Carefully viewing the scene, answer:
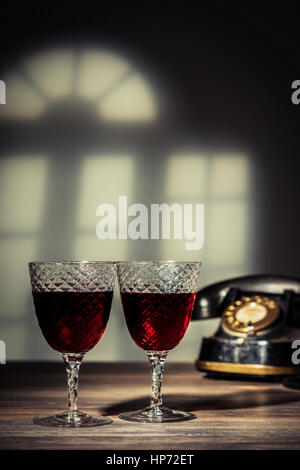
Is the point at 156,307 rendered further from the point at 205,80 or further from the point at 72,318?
the point at 205,80

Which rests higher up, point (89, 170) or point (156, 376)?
point (89, 170)

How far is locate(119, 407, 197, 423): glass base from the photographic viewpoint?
0.69 metres

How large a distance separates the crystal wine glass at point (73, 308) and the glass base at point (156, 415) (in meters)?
0.03

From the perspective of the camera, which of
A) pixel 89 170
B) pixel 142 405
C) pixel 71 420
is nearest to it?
pixel 71 420

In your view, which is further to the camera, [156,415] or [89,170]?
[89,170]

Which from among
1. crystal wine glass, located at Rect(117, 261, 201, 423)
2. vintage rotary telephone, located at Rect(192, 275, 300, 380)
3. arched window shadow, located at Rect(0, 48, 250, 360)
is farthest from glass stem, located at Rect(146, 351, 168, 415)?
arched window shadow, located at Rect(0, 48, 250, 360)

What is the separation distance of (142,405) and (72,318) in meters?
0.17

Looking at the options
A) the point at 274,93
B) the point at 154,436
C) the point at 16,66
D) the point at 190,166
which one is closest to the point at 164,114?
the point at 190,166

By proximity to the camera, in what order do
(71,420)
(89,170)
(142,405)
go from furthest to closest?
(89,170) < (142,405) < (71,420)

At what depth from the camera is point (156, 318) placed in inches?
28.5

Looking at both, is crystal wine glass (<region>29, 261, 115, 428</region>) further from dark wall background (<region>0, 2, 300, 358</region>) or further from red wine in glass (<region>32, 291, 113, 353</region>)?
dark wall background (<region>0, 2, 300, 358</region>)

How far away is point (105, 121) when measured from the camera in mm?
1587

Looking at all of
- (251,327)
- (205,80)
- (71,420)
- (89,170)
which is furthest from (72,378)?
(205,80)

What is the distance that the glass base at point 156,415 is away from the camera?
695mm
